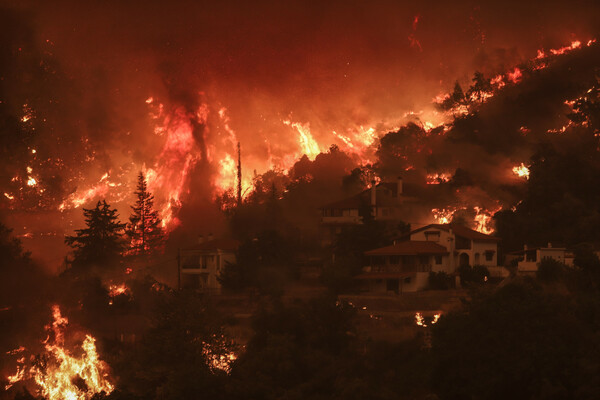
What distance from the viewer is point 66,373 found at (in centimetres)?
6131

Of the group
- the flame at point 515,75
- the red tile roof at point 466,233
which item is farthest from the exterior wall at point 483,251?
the flame at point 515,75

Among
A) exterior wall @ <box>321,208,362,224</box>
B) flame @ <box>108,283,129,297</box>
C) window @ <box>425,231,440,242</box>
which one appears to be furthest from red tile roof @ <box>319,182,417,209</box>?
flame @ <box>108,283,129,297</box>

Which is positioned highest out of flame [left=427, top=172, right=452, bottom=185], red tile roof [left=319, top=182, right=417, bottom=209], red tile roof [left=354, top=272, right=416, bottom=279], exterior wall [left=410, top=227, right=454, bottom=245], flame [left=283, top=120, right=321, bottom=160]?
flame [left=283, top=120, right=321, bottom=160]

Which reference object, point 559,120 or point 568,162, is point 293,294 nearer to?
point 568,162

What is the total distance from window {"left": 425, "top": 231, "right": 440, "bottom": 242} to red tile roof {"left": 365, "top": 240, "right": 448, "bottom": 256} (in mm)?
835

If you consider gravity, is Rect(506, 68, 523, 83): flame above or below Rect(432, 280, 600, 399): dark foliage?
above

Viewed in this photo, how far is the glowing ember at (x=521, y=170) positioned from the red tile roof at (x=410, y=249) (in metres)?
16.6

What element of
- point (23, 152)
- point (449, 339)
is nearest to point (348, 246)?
point (449, 339)

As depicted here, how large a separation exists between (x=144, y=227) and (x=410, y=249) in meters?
25.7

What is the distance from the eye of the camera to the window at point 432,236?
224 feet

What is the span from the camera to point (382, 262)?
66.5 metres

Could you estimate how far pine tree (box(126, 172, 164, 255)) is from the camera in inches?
3189

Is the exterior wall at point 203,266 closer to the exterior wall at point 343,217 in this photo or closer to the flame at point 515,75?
the exterior wall at point 343,217

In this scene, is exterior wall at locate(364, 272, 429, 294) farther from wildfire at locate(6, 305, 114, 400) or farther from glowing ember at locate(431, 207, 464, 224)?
wildfire at locate(6, 305, 114, 400)
